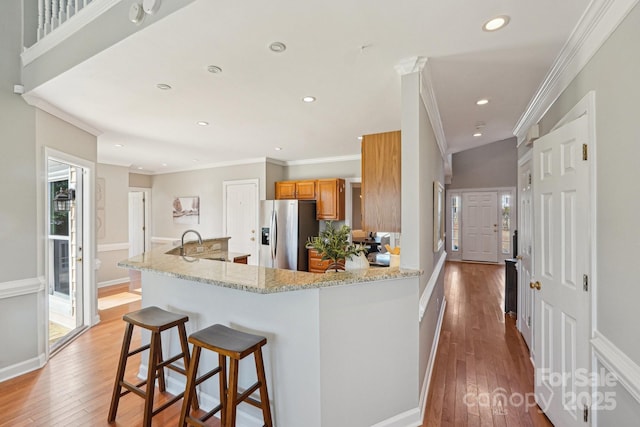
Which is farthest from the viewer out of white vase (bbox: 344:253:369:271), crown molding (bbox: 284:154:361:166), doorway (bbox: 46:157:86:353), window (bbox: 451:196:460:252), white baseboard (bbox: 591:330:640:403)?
window (bbox: 451:196:460:252)

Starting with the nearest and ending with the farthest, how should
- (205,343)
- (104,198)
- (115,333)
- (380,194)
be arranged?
(205,343) < (380,194) < (115,333) < (104,198)

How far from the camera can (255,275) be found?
1.80 meters

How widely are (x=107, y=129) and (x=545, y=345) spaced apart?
16.2 ft

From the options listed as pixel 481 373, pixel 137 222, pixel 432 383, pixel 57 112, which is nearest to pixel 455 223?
pixel 481 373

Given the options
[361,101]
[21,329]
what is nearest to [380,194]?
[361,101]

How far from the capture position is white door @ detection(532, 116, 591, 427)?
1675 mm

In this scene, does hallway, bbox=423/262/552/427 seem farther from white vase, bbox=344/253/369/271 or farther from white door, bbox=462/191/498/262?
white door, bbox=462/191/498/262

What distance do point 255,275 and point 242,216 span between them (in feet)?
14.2

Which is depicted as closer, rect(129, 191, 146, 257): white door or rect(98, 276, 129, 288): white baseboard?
rect(98, 276, 129, 288): white baseboard

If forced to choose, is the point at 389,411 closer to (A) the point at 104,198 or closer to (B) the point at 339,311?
(B) the point at 339,311

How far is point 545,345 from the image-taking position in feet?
7.09

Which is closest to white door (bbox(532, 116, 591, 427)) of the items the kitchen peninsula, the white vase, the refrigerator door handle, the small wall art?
the kitchen peninsula

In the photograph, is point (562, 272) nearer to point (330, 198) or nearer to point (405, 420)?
point (405, 420)

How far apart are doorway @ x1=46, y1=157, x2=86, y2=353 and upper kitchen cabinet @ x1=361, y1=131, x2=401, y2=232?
3386 millimetres
